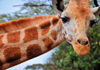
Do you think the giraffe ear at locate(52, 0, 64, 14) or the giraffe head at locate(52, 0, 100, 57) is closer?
the giraffe head at locate(52, 0, 100, 57)

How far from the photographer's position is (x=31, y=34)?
2.61 meters

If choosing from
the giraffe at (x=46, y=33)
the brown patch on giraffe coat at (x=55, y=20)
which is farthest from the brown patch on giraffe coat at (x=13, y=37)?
the brown patch on giraffe coat at (x=55, y=20)

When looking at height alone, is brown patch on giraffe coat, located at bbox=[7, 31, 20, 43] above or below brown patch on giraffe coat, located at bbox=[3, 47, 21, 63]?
above

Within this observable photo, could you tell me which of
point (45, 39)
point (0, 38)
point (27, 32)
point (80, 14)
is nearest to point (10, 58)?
point (0, 38)

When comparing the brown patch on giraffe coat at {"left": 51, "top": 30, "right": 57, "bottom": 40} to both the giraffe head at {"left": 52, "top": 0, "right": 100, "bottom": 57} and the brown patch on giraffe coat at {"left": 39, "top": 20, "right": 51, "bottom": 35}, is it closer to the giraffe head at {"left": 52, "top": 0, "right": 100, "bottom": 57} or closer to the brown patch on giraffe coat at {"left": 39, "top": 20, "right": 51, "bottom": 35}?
the brown patch on giraffe coat at {"left": 39, "top": 20, "right": 51, "bottom": 35}

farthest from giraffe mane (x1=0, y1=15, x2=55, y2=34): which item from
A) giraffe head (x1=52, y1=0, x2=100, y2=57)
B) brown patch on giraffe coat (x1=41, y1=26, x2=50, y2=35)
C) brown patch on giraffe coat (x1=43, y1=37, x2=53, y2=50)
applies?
giraffe head (x1=52, y1=0, x2=100, y2=57)

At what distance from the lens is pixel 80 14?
2.14 metres

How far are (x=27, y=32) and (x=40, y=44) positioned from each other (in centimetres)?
44

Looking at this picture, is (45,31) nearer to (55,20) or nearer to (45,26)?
(45,26)

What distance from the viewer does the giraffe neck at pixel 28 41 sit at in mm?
2336

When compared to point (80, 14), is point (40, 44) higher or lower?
lower

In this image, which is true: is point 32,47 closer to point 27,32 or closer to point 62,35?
point 27,32

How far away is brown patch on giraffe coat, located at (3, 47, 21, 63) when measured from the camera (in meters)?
2.31

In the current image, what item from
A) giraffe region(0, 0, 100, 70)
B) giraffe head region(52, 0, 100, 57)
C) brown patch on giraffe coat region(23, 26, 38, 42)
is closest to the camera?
giraffe head region(52, 0, 100, 57)
